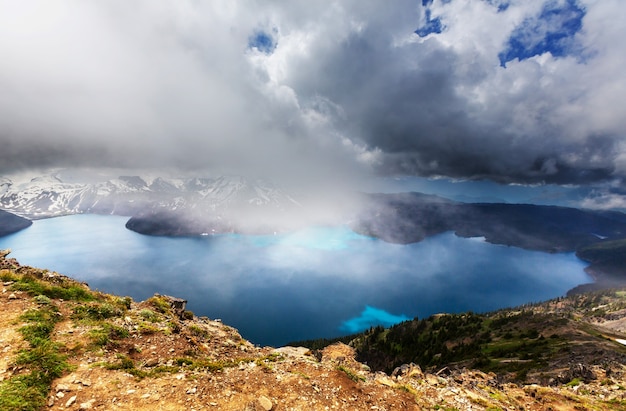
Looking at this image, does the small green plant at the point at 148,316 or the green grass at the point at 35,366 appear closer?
the green grass at the point at 35,366

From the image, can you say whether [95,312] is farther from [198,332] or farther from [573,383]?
[573,383]

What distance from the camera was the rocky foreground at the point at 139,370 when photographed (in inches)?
415

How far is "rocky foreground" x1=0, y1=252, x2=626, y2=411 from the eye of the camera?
34.6 ft

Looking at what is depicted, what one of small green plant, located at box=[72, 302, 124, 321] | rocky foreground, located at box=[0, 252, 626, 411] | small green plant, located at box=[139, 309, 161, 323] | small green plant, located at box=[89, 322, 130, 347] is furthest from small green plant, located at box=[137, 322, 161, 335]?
small green plant, located at box=[72, 302, 124, 321]

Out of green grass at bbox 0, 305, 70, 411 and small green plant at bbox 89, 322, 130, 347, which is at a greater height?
small green plant at bbox 89, 322, 130, 347

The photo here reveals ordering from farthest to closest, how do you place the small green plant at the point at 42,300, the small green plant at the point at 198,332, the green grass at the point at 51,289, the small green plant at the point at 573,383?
the small green plant at the point at 573,383
the small green plant at the point at 198,332
the green grass at the point at 51,289
the small green plant at the point at 42,300

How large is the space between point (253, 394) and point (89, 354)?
8.30 metres

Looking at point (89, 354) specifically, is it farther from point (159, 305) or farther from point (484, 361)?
point (484, 361)

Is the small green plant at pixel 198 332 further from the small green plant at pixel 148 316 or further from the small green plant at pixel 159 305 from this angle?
the small green plant at pixel 159 305

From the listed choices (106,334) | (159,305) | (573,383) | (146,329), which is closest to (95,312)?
(106,334)

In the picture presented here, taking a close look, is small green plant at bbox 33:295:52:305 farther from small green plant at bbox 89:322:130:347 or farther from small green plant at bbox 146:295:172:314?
small green plant at bbox 146:295:172:314

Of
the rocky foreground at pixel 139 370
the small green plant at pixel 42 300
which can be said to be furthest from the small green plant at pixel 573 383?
the small green plant at pixel 42 300

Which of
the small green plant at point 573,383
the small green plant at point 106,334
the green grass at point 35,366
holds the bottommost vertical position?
the green grass at point 35,366

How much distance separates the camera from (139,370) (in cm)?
1237
